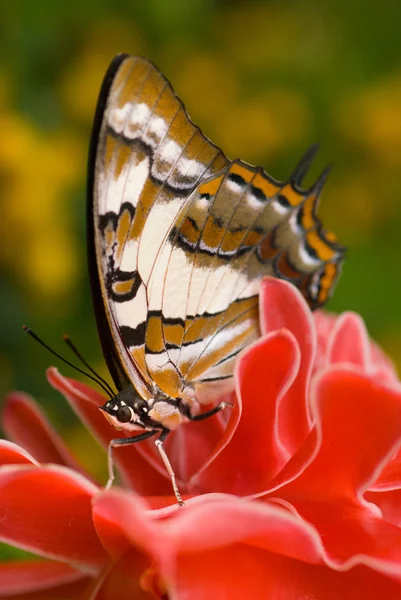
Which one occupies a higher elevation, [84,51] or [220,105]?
[84,51]

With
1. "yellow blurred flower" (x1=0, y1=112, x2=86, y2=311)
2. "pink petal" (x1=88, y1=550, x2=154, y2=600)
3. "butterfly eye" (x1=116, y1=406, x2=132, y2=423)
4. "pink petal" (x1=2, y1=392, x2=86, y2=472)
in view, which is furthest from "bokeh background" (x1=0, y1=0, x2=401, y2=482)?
"pink petal" (x1=88, y1=550, x2=154, y2=600)

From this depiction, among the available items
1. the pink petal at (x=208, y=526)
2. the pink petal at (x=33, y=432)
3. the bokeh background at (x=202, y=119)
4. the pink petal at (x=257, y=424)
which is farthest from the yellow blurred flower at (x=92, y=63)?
the pink petal at (x=208, y=526)

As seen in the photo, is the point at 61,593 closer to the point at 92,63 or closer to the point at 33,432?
the point at 33,432

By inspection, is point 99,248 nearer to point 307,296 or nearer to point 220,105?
point 307,296

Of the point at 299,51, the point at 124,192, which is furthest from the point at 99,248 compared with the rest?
the point at 299,51

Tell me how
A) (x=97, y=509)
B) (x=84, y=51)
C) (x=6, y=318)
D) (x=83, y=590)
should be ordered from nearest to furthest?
(x=97, y=509), (x=83, y=590), (x=6, y=318), (x=84, y=51)
